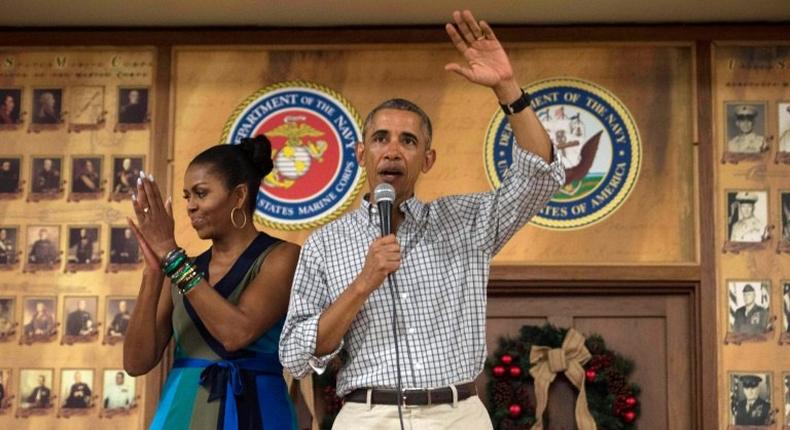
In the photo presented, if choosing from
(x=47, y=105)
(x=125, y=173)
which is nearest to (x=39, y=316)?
(x=125, y=173)

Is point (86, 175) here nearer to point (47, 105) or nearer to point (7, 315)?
point (47, 105)

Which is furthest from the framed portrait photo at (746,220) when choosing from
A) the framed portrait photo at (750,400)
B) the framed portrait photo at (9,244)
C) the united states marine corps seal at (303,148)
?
the framed portrait photo at (9,244)

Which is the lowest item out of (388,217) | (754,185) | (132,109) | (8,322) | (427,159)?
(8,322)

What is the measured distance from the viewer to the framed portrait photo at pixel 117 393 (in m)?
4.40

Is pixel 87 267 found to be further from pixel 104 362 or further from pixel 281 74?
pixel 281 74

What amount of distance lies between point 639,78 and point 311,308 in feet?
8.18

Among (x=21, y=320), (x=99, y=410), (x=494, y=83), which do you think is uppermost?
(x=494, y=83)

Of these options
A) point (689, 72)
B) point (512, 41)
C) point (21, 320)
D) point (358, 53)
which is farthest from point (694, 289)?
point (21, 320)

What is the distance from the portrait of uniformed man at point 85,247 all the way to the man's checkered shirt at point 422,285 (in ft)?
7.26

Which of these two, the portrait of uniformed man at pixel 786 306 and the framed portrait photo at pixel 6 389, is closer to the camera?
the portrait of uniformed man at pixel 786 306

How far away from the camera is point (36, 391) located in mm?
4445

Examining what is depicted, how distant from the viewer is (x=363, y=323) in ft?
7.73

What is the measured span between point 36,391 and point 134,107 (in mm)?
1154

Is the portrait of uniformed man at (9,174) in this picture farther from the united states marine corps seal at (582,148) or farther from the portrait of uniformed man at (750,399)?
the portrait of uniformed man at (750,399)
